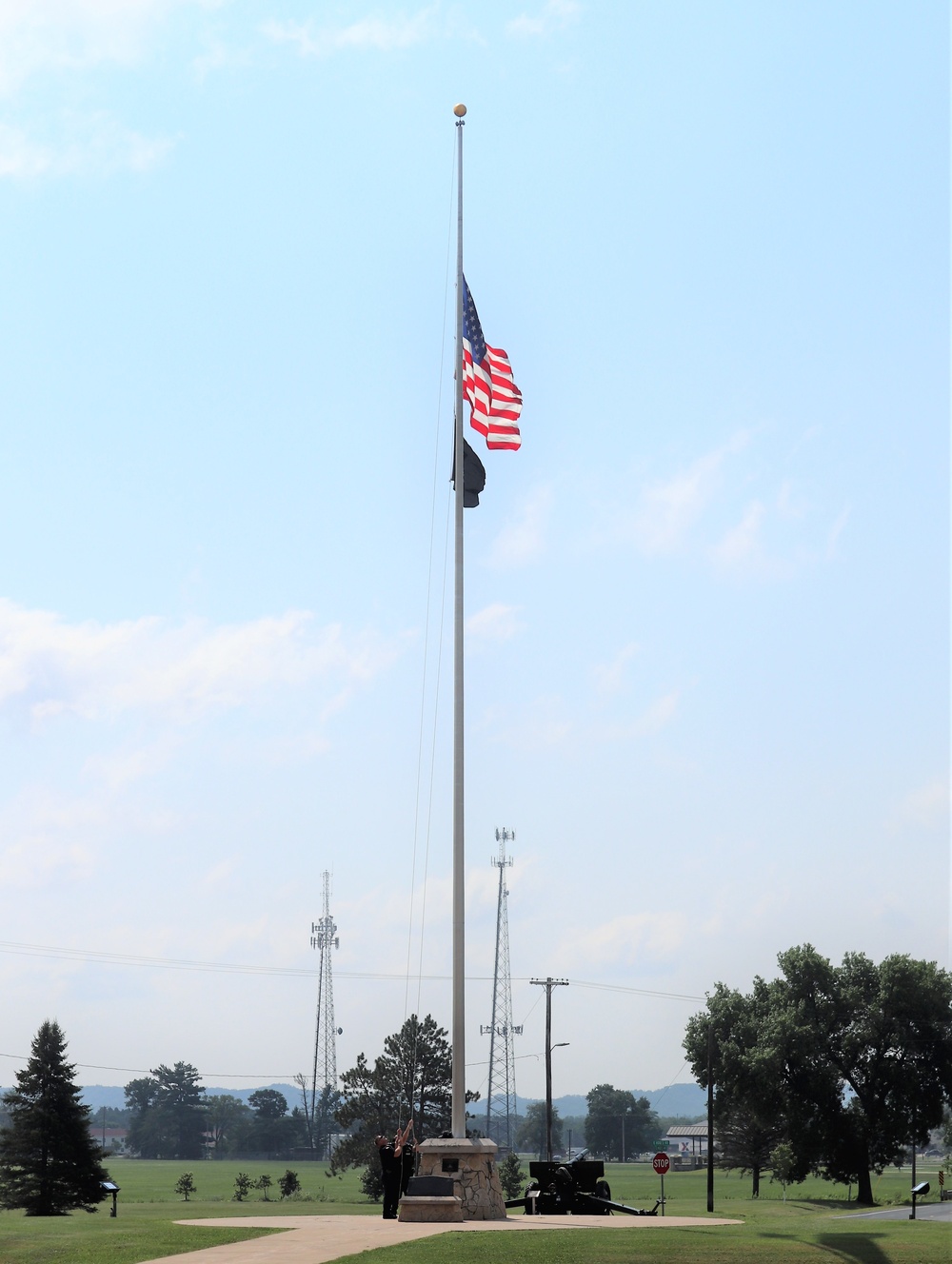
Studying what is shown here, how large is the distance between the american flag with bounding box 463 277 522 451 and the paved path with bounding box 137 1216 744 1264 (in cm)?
1416

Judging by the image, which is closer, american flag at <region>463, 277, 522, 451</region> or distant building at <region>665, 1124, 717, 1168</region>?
american flag at <region>463, 277, 522, 451</region>

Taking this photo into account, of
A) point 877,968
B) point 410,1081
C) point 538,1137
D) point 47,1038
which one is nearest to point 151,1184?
point 410,1081

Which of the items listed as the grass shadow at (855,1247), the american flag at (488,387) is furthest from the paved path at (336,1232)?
the american flag at (488,387)

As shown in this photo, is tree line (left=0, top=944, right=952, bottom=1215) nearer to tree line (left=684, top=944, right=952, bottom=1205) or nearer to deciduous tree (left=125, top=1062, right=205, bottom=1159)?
tree line (left=684, top=944, right=952, bottom=1205)

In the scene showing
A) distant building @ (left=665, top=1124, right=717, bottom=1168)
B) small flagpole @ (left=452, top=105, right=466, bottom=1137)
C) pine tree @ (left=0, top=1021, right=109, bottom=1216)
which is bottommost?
distant building @ (left=665, top=1124, right=717, bottom=1168)

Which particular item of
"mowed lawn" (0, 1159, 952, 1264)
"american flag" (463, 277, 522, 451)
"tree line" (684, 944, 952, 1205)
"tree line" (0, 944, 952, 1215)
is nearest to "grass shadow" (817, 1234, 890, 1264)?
"mowed lawn" (0, 1159, 952, 1264)

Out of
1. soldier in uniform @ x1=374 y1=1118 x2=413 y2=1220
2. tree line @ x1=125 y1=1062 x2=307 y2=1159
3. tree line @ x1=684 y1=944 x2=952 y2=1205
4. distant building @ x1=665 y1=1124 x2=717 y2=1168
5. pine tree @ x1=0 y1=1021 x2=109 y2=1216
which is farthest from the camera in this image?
tree line @ x1=125 y1=1062 x2=307 y2=1159

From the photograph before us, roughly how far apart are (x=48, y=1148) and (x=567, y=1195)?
3010 centimetres

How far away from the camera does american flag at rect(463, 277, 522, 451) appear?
26.9 metres

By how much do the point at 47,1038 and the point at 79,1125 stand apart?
3.72 metres

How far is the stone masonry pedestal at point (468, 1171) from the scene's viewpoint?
23.6 metres

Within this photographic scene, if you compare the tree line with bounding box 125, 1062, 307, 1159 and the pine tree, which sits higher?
the pine tree

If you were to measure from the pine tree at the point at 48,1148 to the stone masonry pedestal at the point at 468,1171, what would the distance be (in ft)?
102

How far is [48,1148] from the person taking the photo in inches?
1996
